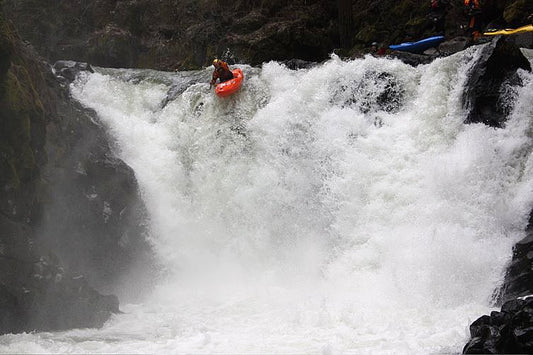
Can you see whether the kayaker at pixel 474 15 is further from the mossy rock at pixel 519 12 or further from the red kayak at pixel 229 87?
the red kayak at pixel 229 87

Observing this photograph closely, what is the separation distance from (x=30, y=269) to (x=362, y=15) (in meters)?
13.5

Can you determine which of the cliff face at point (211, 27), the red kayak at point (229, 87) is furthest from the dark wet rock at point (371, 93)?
the cliff face at point (211, 27)

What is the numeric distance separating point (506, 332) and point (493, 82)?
530 cm

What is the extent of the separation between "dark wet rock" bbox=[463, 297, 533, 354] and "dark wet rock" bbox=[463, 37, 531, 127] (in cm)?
417

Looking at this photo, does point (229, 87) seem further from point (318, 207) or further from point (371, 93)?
point (318, 207)

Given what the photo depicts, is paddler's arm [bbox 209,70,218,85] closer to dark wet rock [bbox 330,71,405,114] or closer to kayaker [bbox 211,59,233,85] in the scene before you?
kayaker [bbox 211,59,233,85]

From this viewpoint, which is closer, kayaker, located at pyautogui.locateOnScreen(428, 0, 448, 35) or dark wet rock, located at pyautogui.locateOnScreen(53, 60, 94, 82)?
dark wet rock, located at pyautogui.locateOnScreen(53, 60, 94, 82)

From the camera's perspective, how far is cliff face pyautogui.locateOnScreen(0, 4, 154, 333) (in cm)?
730

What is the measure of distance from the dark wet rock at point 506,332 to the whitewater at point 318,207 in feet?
1.01

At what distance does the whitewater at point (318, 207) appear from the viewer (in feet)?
23.1

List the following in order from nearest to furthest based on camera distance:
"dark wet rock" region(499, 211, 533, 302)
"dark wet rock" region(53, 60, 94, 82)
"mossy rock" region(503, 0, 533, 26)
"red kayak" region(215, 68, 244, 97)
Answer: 1. "dark wet rock" region(499, 211, 533, 302)
2. "red kayak" region(215, 68, 244, 97)
3. "dark wet rock" region(53, 60, 94, 82)
4. "mossy rock" region(503, 0, 533, 26)

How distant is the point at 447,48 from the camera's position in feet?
43.5

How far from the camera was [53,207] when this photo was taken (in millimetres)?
8594

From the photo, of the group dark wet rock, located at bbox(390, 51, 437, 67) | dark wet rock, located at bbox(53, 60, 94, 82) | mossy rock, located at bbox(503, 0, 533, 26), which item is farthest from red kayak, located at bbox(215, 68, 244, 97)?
mossy rock, located at bbox(503, 0, 533, 26)
